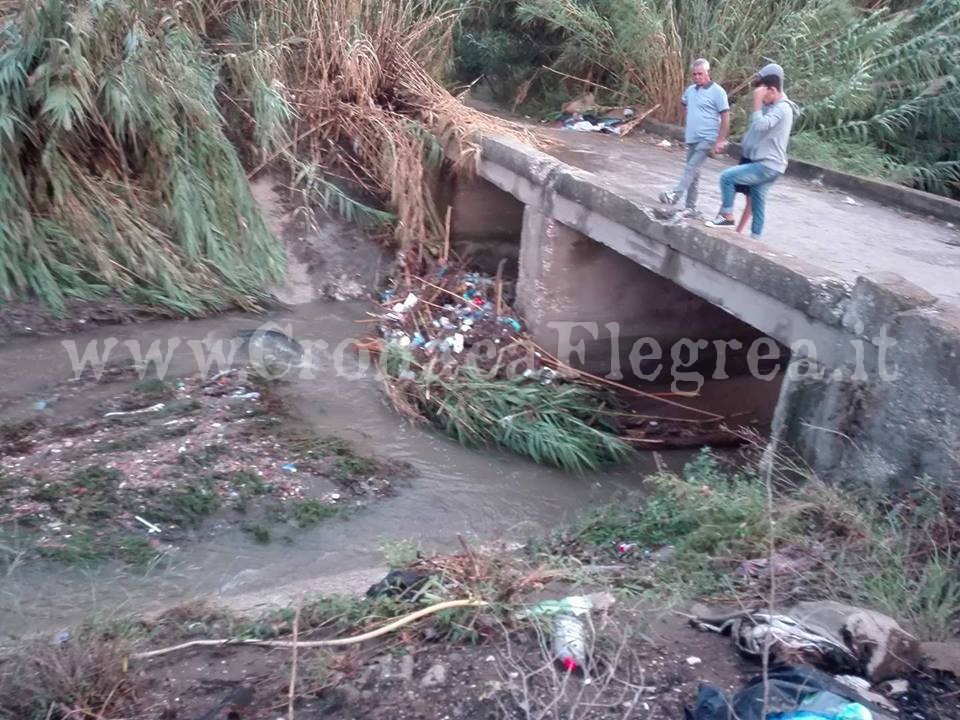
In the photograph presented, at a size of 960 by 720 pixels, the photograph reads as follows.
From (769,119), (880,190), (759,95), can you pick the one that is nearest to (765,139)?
(769,119)

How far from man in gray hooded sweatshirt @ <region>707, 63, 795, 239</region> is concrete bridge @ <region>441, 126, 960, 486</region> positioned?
1.09ft

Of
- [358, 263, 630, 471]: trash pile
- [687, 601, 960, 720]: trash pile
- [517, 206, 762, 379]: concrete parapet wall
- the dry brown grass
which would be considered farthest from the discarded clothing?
the dry brown grass

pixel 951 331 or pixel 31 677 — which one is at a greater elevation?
pixel 951 331

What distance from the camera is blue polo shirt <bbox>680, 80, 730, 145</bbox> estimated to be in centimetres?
581

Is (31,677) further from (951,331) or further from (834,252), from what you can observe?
(834,252)

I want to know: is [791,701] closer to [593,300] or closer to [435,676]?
[435,676]

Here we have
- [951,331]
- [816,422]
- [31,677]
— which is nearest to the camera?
[31,677]

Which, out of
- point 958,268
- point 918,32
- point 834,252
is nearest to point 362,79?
point 834,252

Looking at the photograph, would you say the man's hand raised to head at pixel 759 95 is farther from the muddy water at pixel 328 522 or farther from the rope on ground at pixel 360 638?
the rope on ground at pixel 360 638

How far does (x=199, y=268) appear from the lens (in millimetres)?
8016

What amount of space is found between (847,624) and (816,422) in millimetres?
1944

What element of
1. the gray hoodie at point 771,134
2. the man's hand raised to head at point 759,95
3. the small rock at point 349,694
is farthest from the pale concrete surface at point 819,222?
the small rock at point 349,694

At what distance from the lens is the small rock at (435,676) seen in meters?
3.14

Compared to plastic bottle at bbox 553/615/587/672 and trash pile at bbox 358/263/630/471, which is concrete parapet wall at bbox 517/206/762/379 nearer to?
trash pile at bbox 358/263/630/471
